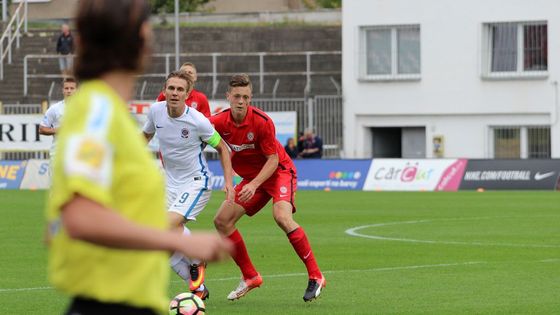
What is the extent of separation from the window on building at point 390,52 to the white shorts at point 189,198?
35998 mm

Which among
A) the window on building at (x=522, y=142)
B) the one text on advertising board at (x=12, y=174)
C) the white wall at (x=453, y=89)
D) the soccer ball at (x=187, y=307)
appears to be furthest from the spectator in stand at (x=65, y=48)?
the soccer ball at (x=187, y=307)

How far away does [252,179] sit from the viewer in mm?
13352

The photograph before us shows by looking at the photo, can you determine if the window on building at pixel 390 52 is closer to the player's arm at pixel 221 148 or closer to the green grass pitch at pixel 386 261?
the green grass pitch at pixel 386 261

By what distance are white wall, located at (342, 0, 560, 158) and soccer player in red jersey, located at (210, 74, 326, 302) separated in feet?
112

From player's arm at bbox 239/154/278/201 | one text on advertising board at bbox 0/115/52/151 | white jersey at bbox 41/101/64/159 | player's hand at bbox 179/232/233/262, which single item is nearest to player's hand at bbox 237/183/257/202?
player's arm at bbox 239/154/278/201

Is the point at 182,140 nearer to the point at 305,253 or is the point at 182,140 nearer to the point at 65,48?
the point at 305,253

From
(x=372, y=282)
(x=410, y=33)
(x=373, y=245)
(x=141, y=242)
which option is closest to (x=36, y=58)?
(x=410, y=33)

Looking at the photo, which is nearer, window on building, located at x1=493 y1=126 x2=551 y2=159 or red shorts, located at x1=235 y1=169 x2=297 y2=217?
red shorts, located at x1=235 y1=169 x2=297 y2=217

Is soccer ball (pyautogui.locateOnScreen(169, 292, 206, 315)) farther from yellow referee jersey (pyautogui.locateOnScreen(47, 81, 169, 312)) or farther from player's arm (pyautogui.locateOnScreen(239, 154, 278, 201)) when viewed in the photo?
yellow referee jersey (pyautogui.locateOnScreen(47, 81, 169, 312))

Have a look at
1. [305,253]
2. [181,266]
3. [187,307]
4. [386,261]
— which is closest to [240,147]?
[305,253]

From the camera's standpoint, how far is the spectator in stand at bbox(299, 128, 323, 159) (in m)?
41.7

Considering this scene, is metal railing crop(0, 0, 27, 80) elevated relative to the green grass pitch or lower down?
elevated

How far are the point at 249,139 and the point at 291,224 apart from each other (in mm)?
858

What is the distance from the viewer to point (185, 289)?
1379cm
